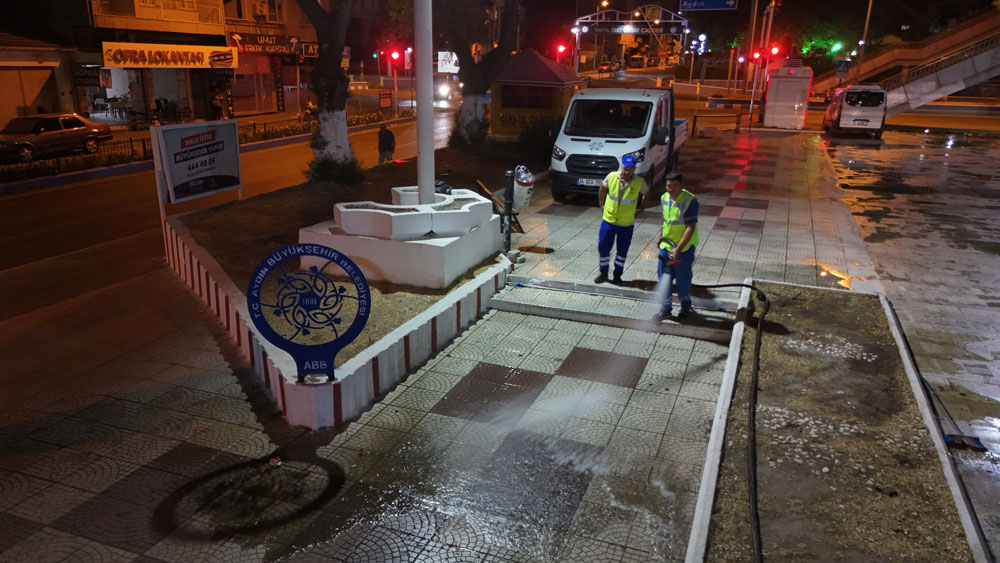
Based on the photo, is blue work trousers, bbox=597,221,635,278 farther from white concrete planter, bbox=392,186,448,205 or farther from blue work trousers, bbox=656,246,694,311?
white concrete planter, bbox=392,186,448,205

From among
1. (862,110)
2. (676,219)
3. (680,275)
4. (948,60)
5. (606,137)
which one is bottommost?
(680,275)

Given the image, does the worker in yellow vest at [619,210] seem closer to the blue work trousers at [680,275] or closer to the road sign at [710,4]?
the blue work trousers at [680,275]

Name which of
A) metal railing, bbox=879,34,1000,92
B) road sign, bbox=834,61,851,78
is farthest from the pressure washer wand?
road sign, bbox=834,61,851,78

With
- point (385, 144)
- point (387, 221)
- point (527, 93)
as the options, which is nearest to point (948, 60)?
point (527, 93)

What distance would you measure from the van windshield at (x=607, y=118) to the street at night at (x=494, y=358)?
70mm

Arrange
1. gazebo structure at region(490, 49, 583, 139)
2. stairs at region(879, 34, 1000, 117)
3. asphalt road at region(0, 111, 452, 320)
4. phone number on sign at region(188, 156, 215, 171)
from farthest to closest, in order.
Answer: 1. stairs at region(879, 34, 1000, 117)
2. gazebo structure at region(490, 49, 583, 139)
3. phone number on sign at region(188, 156, 215, 171)
4. asphalt road at region(0, 111, 452, 320)

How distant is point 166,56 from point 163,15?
6.08ft

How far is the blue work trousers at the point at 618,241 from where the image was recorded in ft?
30.9

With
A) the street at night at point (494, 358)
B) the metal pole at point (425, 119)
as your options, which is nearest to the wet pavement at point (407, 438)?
the street at night at point (494, 358)

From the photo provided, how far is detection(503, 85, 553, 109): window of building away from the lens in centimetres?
2388

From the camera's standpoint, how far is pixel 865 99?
28.8 metres

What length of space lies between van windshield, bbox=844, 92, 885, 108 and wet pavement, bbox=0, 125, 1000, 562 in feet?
67.8

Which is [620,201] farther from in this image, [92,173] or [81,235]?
[92,173]

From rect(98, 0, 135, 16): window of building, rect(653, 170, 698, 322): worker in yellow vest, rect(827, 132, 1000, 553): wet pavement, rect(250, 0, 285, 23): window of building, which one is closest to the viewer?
rect(827, 132, 1000, 553): wet pavement
